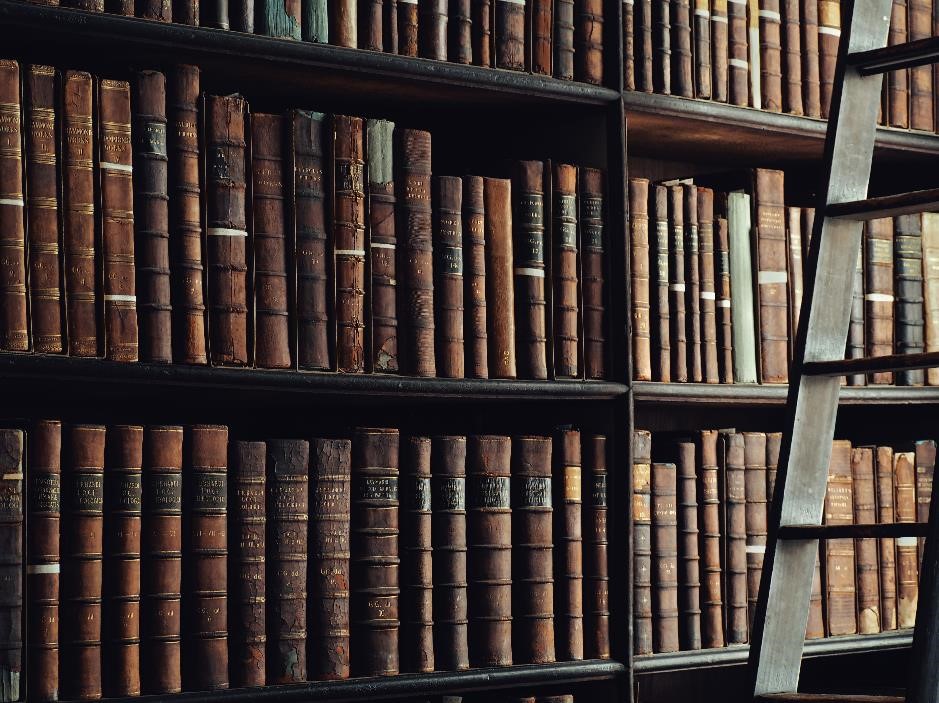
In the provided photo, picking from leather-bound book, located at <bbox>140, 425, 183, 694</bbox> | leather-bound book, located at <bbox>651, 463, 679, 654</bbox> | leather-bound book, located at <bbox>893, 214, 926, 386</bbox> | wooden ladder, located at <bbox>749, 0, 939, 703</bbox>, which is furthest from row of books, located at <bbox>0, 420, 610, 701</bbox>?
leather-bound book, located at <bbox>893, 214, 926, 386</bbox>

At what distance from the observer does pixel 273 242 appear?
1.60 meters

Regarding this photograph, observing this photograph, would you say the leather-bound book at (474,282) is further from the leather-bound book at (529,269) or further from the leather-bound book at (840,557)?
the leather-bound book at (840,557)

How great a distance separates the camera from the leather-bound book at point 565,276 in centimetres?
176

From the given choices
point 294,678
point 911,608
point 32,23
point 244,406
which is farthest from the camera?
point 911,608

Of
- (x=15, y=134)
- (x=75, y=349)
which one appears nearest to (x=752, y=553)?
(x=75, y=349)

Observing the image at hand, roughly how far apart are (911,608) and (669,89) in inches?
35.2

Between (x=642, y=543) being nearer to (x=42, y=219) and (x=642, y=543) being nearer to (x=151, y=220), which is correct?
(x=151, y=220)

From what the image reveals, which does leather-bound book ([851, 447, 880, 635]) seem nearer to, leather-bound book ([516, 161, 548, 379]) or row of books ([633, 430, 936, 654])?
row of books ([633, 430, 936, 654])

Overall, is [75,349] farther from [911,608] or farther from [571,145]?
[911,608]

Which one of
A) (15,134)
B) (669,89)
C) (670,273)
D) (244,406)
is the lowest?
(244,406)

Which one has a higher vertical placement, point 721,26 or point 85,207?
point 721,26

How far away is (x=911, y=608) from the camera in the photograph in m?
2.01

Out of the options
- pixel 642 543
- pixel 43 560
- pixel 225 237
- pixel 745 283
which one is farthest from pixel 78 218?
pixel 745 283

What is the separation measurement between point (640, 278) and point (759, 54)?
420 millimetres
